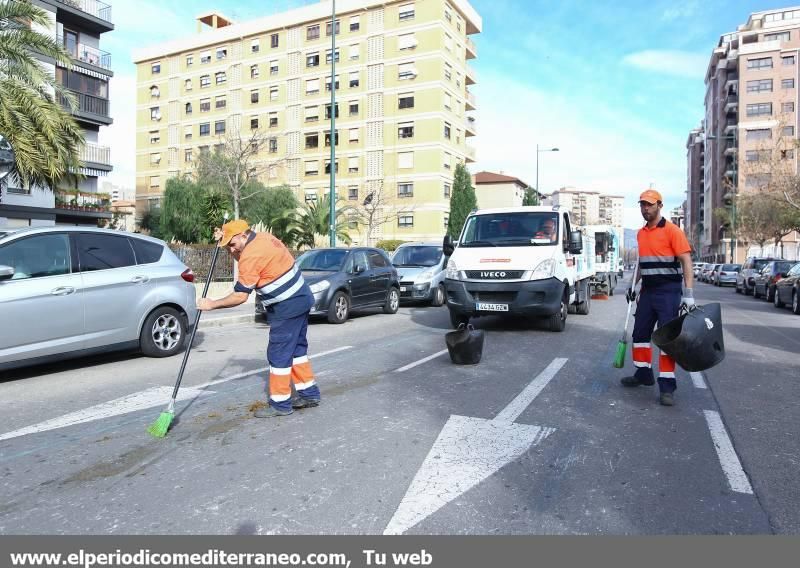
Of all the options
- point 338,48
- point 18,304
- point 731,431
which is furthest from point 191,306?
point 338,48

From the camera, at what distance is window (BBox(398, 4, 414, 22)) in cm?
5003

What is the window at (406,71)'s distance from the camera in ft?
163

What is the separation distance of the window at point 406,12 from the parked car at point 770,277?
1450 inches

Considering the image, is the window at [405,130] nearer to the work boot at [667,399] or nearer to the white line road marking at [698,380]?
the white line road marking at [698,380]

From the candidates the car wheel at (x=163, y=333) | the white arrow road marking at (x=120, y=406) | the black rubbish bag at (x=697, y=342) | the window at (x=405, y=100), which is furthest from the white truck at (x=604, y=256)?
the window at (x=405, y=100)

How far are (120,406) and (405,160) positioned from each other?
4683 cm

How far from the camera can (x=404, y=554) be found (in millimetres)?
2869

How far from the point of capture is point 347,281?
41.3 ft

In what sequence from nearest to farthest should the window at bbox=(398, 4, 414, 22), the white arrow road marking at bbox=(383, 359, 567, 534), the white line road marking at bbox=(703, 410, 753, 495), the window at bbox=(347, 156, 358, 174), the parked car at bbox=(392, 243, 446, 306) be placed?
the white arrow road marking at bbox=(383, 359, 567, 534), the white line road marking at bbox=(703, 410, 753, 495), the parked car at bbox=(392, 243, 446, 306), the window at bbox=(398, 4, 414, 22), the window at bbox=(347, 156, 358, 174)

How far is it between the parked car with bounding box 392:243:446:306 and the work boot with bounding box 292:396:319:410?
1074cm

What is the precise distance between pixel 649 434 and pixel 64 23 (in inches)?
1451

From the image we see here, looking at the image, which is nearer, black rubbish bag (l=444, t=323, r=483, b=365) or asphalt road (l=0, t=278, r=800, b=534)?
→ asphalt road (l=0, t=278, r=800, b=534)

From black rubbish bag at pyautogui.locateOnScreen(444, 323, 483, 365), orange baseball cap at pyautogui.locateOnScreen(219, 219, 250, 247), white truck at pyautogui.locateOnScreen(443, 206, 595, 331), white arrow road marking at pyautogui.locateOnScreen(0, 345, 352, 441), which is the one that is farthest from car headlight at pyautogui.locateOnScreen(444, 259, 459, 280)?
orange baseball cap at pyautogui.locateOnScreen(219, 219, 250, 247)

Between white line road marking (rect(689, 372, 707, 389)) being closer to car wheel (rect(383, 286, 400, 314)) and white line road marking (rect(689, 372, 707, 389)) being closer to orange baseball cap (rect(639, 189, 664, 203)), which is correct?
orange baseball cap (rect(639, 189, 664, 203))
